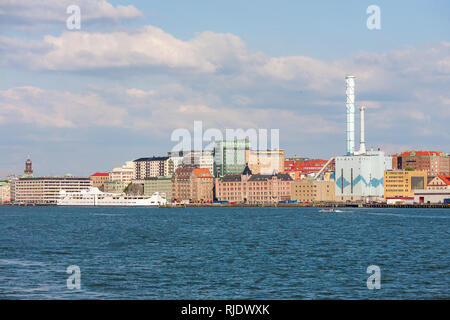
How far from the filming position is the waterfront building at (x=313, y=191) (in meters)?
147

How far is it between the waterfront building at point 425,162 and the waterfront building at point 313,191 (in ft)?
95.0

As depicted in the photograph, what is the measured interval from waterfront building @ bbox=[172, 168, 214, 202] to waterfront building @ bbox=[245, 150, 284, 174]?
2065 cm

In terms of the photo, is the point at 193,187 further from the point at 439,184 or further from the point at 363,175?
the point at 439,184

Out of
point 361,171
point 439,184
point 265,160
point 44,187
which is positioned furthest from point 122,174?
point 439,184

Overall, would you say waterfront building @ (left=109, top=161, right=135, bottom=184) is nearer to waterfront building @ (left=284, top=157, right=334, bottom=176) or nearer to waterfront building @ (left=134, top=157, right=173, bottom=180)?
waterfront building @ (left=134, top=157, right=173, bottom=180)

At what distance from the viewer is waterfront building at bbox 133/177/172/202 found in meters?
170

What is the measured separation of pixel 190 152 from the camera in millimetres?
197625

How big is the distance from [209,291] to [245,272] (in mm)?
4230

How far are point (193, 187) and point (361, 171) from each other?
47312 millimetres

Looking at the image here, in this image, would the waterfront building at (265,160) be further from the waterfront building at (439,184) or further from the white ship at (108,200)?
the waterfront building at (439,184)
